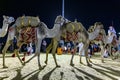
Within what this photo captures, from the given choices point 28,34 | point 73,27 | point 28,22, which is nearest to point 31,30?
point 28,34

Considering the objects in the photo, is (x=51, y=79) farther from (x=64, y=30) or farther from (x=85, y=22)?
(x=85, y=22)

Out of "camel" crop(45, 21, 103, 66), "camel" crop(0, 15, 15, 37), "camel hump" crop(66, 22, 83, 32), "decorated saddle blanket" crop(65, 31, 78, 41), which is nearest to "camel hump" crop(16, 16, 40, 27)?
"camel" crop(0, 15, 15, 37)

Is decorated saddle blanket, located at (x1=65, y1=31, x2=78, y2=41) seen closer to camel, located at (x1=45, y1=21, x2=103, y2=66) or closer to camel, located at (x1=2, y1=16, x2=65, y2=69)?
Result: camel, located at (x1=45, y1=21, x2=103, y2=66)

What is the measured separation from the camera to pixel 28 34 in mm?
13227

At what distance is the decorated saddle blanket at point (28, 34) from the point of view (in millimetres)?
13219

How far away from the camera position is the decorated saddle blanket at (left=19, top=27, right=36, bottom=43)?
13219 mm

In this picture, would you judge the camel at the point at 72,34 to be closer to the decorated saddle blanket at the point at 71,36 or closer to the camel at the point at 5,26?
the decorated saddle blanket at the point at 71,36

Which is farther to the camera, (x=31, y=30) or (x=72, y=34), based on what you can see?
(x=72, y=34)

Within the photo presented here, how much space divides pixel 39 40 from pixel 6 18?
209 cm

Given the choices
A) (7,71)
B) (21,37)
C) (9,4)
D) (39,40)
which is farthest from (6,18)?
(9,4)

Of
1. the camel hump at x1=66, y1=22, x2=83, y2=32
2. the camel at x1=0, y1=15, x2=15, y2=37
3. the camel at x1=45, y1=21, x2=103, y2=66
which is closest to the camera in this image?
the camel at x1=0, y1=15, x2=15, y2=37

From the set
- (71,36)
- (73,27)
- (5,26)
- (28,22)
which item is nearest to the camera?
(28,22)

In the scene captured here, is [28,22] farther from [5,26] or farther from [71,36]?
[71,36]

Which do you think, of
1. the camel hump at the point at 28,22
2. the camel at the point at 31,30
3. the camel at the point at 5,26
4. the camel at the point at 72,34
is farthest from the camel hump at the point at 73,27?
the camel at the point at 5,26
